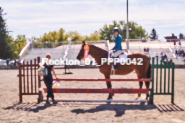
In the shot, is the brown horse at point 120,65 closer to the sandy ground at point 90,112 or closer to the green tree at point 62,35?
the sandy ground at point 90,112

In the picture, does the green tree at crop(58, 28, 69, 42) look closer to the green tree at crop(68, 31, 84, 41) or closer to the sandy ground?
the green tree at crop(68, 31, 84, 41)

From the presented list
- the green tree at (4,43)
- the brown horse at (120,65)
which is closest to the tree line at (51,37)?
the green tree at (4,43)

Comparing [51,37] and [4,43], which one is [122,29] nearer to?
[51,37]

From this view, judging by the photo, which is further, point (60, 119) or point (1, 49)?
point (1, 49)

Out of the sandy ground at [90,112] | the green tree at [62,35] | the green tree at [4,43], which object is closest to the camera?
the sandy ground at [90,112]

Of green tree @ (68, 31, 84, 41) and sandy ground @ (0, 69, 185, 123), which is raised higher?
green tree @ (68, 31, 84, 41)

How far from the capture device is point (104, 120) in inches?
271

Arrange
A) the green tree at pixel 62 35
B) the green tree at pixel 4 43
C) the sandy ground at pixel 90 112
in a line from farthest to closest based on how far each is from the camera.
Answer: the green tree at pixel 62 35
the green tree at pixel 4 43
the sandy ground at pixel 90 112

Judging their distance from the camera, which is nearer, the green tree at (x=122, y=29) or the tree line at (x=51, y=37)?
the tree line at (x=51, y=37)

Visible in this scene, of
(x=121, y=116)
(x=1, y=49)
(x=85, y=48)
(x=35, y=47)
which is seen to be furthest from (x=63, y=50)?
(x=121, y=116)

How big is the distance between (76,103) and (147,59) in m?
3.28

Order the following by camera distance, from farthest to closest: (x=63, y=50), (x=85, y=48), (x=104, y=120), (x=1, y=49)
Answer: (x=1, y=49) → (x=63, y=50) → (x=85, y=48) → (x=104, y=120)

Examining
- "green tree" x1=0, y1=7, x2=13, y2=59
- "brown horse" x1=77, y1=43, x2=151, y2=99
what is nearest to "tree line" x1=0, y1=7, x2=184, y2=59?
"green tree" x1=0, y1=7, x2=13, y2=59

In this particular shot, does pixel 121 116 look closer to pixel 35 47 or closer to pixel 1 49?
pixel 35 47
